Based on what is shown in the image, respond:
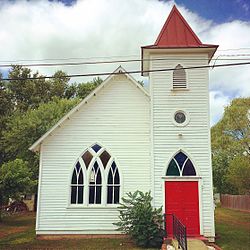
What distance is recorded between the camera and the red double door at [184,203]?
492 inches

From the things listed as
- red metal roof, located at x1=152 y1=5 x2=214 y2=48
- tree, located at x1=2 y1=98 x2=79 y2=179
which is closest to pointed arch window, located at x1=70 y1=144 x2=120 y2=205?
red metal roof, located at x1=152 y1=5 x2=214 y2=48

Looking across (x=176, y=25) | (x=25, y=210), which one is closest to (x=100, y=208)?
(x=176, y=25)

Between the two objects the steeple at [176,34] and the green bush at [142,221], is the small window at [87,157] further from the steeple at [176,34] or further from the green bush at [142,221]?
the steeple at [176,34]

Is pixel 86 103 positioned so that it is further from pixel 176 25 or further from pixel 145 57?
pixel 176 25

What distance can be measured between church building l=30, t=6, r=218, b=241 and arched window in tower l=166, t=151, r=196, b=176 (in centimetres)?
4

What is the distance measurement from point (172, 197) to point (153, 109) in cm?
361

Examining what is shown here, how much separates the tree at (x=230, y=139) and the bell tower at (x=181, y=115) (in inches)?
821

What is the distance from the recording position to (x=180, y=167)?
42.9 feet

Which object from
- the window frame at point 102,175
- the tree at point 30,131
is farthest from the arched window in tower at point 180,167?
the tree at point 30,131

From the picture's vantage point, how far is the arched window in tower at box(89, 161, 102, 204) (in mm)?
13445

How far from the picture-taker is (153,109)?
13414 mm

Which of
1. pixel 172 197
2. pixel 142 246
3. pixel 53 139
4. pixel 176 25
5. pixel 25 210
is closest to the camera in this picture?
pixel 142 246

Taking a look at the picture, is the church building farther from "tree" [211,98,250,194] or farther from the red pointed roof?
"tree" [211,98,250,194]

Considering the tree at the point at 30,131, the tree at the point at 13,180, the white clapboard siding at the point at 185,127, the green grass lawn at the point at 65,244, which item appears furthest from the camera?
the tree at the point at 30,131
